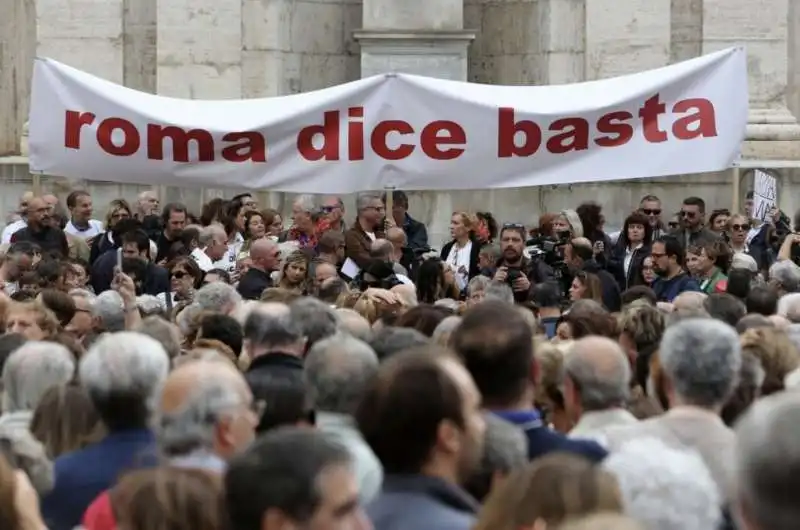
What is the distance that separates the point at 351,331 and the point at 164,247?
26.5 ft

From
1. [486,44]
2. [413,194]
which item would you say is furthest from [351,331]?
[486,44]

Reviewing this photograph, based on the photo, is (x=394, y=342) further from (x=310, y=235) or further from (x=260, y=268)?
(x=310, y=235)

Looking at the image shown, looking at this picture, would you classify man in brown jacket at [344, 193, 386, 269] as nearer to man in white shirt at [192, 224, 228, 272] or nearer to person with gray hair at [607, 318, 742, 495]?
man in white shirt at [192, 224, 228, 272]

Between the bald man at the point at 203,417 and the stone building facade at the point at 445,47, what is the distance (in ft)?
48.5

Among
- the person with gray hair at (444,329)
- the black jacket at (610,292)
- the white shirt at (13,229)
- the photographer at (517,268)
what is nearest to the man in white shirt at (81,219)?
the white shirt at (13,229)

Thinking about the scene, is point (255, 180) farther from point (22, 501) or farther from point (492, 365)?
point (22, 501)

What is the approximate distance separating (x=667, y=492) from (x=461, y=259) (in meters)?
10.4

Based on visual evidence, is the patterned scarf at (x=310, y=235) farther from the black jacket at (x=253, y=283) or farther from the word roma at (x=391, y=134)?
the black jacket at (x=253, y=283)

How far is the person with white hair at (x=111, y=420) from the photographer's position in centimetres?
617

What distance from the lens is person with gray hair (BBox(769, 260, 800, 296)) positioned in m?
12.6

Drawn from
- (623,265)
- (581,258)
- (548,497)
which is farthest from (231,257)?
Answer: (548,497)

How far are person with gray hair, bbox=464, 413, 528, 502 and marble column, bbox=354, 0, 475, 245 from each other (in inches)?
602

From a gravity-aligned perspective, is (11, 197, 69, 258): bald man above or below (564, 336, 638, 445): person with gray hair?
above

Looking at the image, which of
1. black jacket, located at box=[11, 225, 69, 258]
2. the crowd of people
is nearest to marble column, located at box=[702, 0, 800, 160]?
black jacket, located at box=[11, 225, 69, 258]
